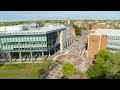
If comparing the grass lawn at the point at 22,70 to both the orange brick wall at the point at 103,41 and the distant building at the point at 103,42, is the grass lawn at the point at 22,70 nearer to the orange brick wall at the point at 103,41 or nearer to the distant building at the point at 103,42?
the distant building at the point at 103,42

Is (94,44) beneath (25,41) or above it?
beneath

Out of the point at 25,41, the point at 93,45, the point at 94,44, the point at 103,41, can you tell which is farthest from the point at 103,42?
the point at 25,41

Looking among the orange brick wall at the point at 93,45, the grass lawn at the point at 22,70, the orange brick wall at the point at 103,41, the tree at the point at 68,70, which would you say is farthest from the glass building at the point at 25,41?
the tree at the point at 68,70

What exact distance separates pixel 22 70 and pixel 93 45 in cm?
1122

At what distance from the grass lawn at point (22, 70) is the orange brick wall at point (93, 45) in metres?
7.86

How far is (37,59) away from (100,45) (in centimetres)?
1002

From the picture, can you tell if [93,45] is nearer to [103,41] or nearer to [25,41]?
[103,41]

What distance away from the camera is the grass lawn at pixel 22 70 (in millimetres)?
18516

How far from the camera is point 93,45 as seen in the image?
2517 centimetres

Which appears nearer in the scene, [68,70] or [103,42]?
[68,70]

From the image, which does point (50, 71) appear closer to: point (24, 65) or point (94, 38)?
point (24, 65)

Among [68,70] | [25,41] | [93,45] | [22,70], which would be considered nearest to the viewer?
[68,70]

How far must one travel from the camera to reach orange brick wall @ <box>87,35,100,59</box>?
24731mm

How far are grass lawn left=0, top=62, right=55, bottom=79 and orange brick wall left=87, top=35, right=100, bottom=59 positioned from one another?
7.86 meters
